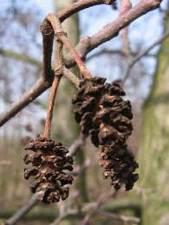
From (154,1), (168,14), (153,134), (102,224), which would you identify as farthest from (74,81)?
(102,224)

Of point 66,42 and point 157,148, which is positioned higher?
point 157,148

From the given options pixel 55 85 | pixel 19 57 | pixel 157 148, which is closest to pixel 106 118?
pixel 55 85

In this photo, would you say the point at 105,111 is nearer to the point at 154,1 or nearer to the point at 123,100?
the point at 123,100

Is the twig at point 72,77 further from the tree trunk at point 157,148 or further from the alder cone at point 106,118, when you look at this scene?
the tree trunk at point 157,148

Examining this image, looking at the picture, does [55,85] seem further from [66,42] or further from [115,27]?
[115,27]

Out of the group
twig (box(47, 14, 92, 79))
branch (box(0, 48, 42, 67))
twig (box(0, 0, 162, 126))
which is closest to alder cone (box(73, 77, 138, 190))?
twig (box(47, 14, 92, 79))

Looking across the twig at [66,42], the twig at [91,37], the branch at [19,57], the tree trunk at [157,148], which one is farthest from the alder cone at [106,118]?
the branch at [19,57]
